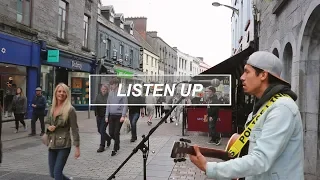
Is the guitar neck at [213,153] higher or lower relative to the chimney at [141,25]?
lower

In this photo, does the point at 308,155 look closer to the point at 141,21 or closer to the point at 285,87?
the point at 285,87

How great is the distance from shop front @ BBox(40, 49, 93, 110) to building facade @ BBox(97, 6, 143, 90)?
3.33 metres

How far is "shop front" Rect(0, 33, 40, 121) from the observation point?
1327 cm

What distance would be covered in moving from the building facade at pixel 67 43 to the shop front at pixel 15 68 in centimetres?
92

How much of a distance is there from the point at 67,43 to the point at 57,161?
15527 millimetres

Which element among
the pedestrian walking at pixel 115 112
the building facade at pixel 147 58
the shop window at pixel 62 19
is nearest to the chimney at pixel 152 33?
the building facade at pixel 147 58

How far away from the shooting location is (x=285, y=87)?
1721mm

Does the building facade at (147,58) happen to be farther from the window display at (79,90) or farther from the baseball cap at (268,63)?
the baseball cap at (268,63)

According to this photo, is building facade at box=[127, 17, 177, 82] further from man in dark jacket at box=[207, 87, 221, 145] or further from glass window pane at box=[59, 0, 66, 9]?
man in dark jacket at box=[207, 87, 221, 145]

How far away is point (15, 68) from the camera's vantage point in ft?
46.3

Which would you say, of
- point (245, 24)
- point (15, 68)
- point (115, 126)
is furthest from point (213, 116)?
point (15, 68)

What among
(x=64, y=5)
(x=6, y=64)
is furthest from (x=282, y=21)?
(x=64, y=5)

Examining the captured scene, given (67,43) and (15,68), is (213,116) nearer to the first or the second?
(15,68)

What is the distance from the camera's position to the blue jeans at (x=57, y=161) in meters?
4.16
